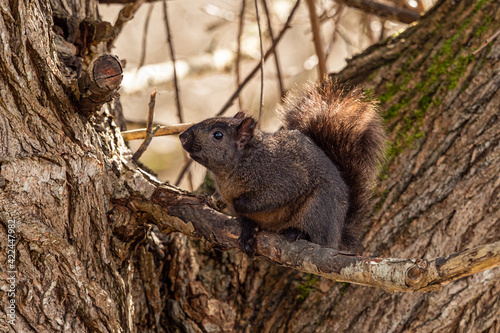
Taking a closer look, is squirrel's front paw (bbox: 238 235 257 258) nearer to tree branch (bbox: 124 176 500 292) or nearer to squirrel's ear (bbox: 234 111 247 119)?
tree branch (bbox: 124 176 500 292)

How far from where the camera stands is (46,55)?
2.40 meters

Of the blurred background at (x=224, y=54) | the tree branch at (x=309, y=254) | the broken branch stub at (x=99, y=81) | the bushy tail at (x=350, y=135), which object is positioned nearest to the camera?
the tree branch at (x=309, y=254)

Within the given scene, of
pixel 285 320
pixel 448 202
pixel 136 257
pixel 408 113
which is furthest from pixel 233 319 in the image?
pixel 408 113

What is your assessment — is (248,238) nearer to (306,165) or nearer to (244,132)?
(306,165)

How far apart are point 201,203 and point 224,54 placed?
10.8 feet

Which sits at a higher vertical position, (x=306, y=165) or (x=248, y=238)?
(x=306, y=165)

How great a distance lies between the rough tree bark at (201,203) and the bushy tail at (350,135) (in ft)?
0.52

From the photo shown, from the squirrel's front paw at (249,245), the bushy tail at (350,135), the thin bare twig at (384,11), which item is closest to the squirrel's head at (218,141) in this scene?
the bushy tail at (350,135)

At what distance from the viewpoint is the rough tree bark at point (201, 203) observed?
227 cm

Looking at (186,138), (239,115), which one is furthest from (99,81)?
(239,115)

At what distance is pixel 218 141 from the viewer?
119 inches

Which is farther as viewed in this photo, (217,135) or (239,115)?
(239,115)

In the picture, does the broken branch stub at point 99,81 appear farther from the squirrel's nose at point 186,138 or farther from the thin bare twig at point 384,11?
the thin bare twig at point 384,11

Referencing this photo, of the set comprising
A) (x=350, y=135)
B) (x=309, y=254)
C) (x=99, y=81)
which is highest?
(x=350, y=135)
